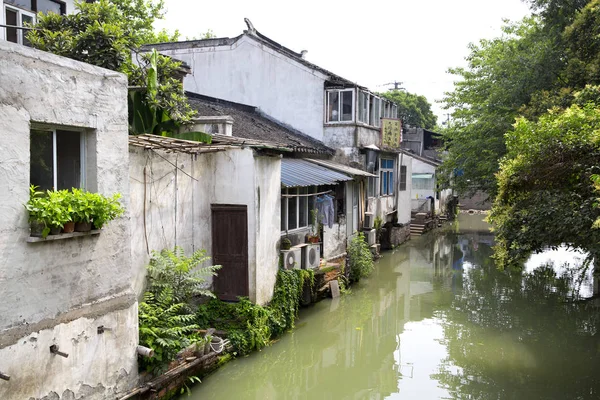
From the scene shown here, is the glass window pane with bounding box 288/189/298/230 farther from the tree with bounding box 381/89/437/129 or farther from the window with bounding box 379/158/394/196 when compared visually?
the tree with bounding box 381/89/437/129

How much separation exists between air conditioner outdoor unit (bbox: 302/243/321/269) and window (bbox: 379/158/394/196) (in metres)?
8.51

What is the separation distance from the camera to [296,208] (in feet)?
41.0

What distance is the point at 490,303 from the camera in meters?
13.7

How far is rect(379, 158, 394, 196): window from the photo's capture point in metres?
20.2

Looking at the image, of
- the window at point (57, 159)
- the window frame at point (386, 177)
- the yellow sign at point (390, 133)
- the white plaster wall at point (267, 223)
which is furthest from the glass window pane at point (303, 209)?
the window frame at point (386, 177)

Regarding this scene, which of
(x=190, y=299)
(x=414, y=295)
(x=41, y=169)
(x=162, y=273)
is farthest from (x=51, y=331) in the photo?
(x=414, y=295)

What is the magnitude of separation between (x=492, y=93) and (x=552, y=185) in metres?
11.8

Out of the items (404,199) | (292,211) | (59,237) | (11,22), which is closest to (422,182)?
(404,199)

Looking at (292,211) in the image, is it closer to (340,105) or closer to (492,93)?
(340,105)

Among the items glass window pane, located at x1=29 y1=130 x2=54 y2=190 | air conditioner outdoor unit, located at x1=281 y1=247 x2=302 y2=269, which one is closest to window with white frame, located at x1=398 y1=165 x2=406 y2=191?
air conditioner outdoor unit, located at x1=281 y1=247 x2=302 y2=269

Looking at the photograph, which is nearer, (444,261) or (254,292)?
(254,292)

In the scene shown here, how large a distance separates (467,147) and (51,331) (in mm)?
17405

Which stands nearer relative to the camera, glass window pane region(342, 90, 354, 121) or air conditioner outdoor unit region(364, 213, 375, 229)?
glass window pane region(342, 90, 354, 121)

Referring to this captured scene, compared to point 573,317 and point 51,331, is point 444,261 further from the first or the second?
point 51,331
